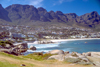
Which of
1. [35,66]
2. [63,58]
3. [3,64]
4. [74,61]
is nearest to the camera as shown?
[3,64]

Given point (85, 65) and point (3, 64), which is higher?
point (3, 64)

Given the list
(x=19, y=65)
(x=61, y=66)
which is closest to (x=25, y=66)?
(x=19, y=65)

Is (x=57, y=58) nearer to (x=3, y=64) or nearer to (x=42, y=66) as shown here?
(x=42, y=66)

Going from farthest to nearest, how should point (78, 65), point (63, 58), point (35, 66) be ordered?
1. point (63, 58)
2. point (78, 65)
3. point (35, 66)

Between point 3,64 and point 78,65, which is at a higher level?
point 3,64

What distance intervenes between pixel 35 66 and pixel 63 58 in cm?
483

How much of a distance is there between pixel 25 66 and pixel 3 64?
2.20 metres

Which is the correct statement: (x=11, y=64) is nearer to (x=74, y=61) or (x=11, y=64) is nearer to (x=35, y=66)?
(x=35, y=66)

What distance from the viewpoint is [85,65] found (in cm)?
1287

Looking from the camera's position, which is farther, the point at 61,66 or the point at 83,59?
the point at 83,59

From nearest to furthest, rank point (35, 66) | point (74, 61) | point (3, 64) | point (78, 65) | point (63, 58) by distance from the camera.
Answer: point (3, 64) < point (35, 66) < point (78, 65) < point (74, 61) < point (63, 58)

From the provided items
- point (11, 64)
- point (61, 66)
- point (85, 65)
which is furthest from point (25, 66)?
point (85, 65)

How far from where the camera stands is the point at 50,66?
12492 millimetres

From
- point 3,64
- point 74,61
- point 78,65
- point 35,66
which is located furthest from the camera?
point 74,61
